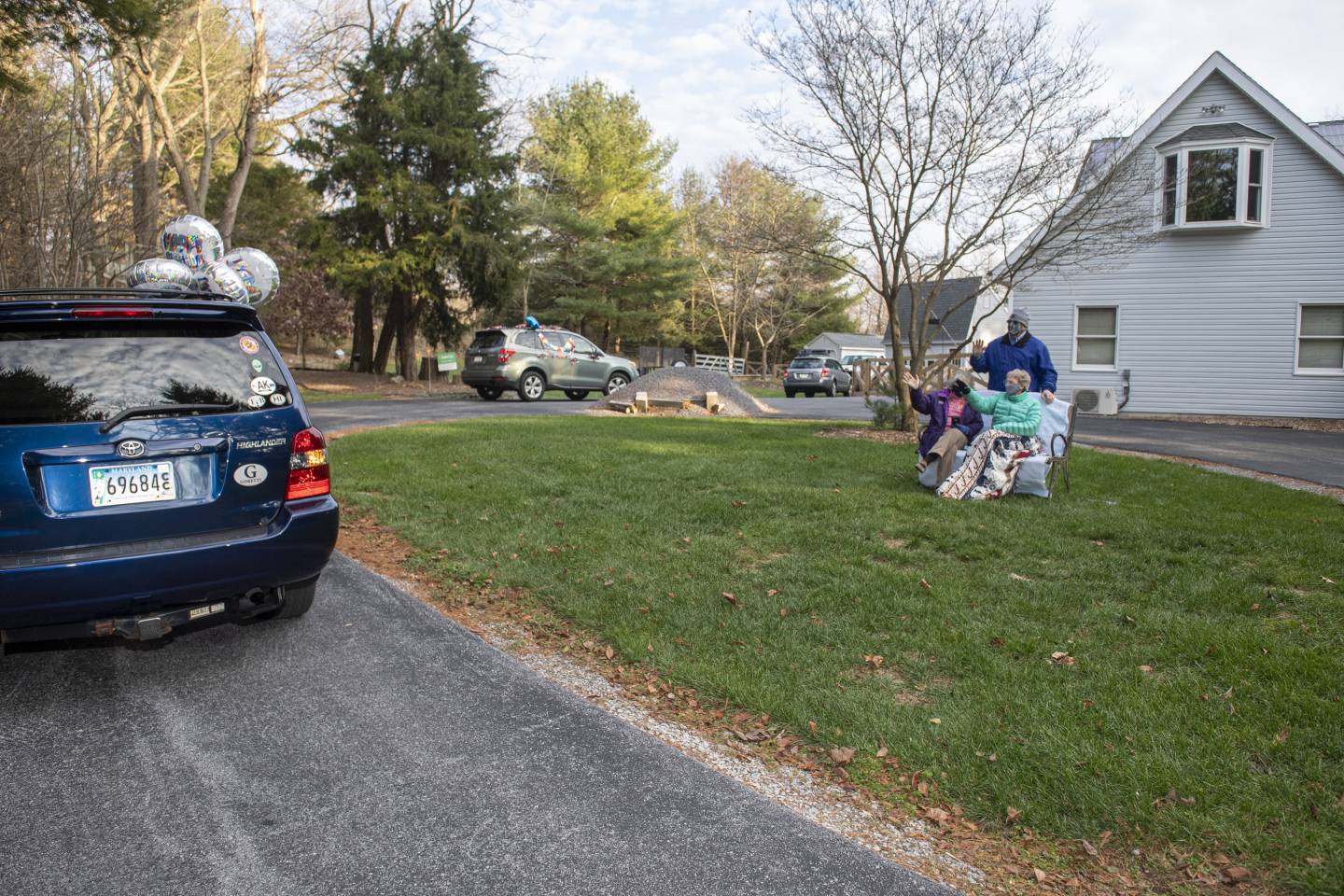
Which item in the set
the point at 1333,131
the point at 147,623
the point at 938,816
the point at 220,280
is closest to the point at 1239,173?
the point at 1333,131

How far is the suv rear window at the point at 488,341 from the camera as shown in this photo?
2016cm

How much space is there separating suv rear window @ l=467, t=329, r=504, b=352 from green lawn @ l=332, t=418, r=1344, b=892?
11653 millimetres

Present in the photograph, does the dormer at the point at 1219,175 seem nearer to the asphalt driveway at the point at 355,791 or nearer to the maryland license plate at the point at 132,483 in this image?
the asphalt driveway at the point at 355,791

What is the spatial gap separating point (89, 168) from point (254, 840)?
16.4 metres

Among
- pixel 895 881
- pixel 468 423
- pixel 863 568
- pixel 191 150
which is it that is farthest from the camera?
pixel 191 150

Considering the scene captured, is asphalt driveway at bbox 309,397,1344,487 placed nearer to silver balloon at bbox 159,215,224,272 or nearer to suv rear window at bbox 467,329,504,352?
suv rear window at bbox 467,329,504,352

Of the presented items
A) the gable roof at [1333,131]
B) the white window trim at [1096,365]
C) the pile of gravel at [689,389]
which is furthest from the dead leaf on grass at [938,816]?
the gable roof at [1333,131]

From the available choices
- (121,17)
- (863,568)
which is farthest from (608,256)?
(863,568)

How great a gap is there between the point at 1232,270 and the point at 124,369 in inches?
854

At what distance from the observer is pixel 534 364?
20562 mm

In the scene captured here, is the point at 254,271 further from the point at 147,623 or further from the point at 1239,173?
the point at 1239,173

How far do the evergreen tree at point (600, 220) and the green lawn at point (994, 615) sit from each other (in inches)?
1203

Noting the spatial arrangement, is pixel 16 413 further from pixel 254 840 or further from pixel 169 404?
pixel 254 840

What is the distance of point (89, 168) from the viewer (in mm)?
15062
